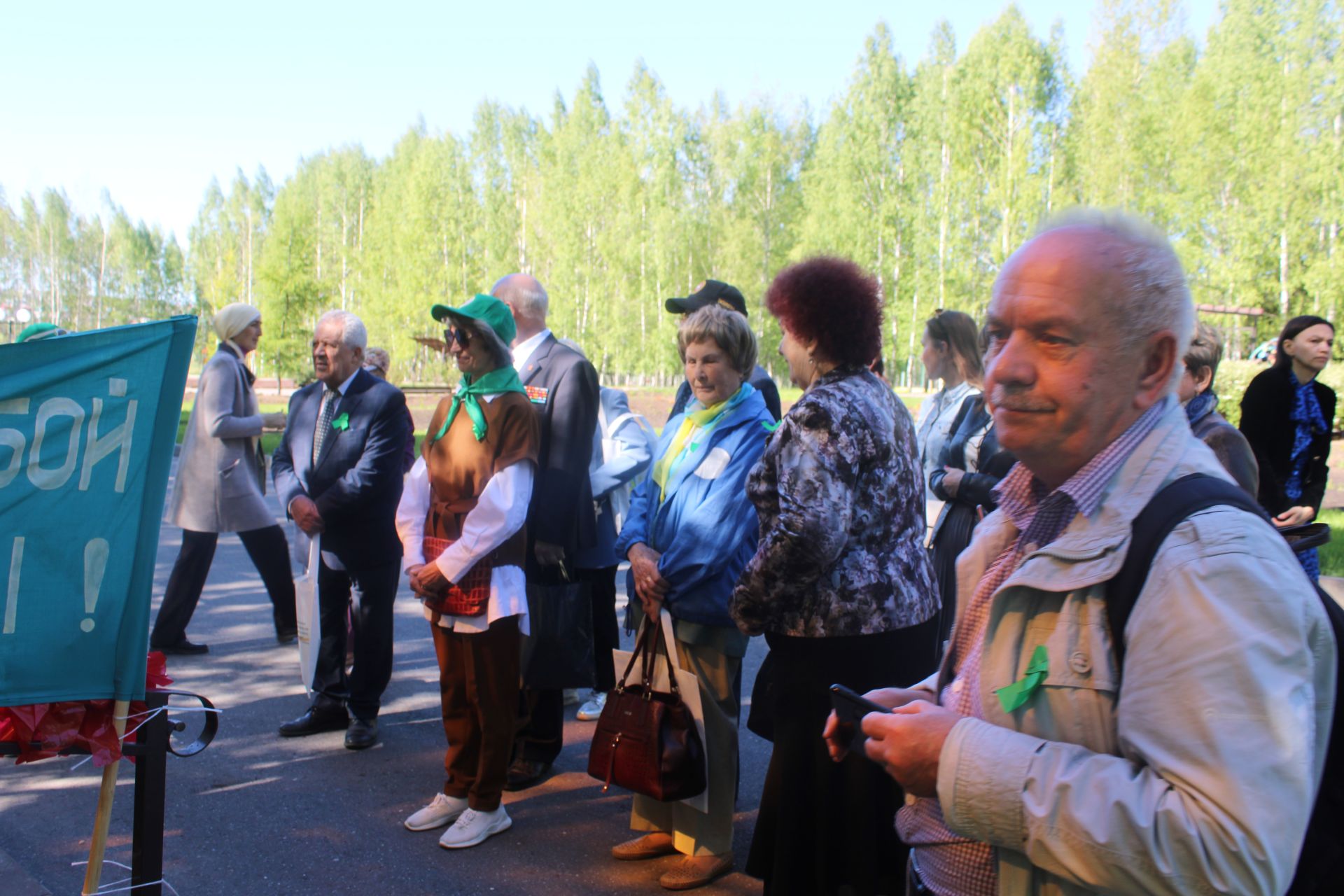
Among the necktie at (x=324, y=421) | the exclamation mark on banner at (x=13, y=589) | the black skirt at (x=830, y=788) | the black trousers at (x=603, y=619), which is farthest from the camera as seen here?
the black trousers at (x=603, y=619)

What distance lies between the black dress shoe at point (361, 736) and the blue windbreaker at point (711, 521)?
2152mm

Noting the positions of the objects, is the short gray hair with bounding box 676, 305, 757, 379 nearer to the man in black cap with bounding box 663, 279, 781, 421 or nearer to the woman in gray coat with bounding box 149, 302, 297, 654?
the man in black cap with bounding box 663, 279, 781, 421

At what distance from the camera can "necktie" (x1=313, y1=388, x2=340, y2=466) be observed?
5.06m

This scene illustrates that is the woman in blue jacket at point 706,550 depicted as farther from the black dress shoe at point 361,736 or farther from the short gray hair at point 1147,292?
the short gray hair at point 1147,292

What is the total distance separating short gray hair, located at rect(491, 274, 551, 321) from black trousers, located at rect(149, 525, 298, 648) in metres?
2.52

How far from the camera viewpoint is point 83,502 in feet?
8.23

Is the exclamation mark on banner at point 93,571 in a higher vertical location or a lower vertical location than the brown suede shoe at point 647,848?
higher

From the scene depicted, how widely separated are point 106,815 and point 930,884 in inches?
84.3

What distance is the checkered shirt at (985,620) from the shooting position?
4.66ft

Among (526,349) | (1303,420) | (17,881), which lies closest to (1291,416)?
(1303,420)

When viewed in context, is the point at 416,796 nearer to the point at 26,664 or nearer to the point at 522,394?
the point at 522,394

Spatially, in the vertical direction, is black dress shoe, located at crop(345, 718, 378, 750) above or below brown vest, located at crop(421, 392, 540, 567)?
below

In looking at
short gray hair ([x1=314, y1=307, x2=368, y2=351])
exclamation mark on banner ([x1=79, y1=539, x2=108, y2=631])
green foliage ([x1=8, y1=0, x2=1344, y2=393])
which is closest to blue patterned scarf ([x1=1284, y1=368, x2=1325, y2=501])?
short gray hair ([x1=314, y1=307, x2=368, y2=351])

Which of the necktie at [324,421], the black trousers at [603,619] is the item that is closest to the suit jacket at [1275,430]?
the black trousers at [603,619]
